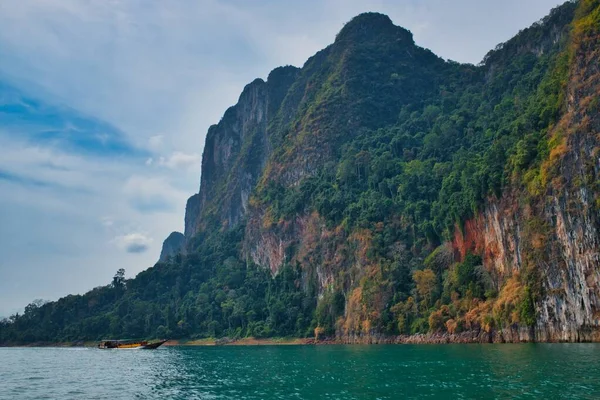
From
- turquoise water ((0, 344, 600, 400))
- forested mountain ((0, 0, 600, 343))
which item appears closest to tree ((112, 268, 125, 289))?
forested mountain ((0, 0, 600, 343))

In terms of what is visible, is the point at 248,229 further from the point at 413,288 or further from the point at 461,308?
the point at 461,308

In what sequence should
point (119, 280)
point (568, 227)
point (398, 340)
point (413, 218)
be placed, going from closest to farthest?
point (568, 227) → point (398, 340) → point (413, 218) → point (119, 280)

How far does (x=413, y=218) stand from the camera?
10719cm

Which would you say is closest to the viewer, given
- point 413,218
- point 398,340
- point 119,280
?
point 398,340

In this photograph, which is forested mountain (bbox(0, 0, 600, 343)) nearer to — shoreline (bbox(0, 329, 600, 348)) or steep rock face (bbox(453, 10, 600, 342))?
steep rock face (bbox(453, 10, 600, 342))

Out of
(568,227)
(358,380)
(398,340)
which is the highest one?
(568,227)

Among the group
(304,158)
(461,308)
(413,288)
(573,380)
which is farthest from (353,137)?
(573,380)

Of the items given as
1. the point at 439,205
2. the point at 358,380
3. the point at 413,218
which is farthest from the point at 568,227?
the point at 413,218

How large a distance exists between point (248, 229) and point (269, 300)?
41.8 metres

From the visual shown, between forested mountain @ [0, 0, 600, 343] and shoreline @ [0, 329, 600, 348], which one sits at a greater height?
forested mountain @ [0, 0, 600, 343]

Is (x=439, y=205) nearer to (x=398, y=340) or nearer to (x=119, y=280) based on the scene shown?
(x=398, y=340)

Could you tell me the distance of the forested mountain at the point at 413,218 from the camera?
6744 cm

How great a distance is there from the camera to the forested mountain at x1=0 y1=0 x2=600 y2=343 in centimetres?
6744

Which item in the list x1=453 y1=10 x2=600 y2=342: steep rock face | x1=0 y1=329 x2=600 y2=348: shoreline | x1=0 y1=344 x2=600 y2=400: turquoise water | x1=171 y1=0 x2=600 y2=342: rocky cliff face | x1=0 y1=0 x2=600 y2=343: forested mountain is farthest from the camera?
x1=0 y1=0 x2=600 y2=343: forested mountain
